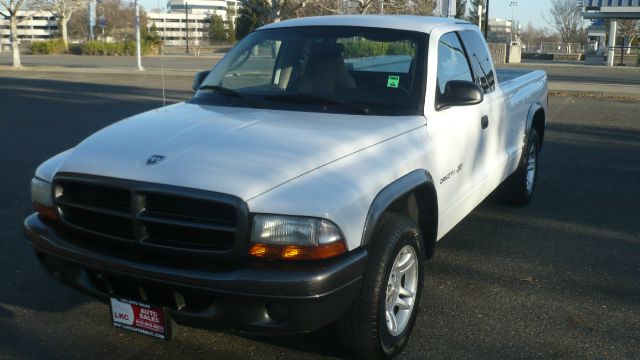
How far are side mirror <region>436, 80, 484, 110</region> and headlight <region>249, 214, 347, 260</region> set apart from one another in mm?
1686

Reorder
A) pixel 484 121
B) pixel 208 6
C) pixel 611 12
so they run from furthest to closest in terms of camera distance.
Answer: pixel 208 6 < pixel 611 12 < pixel 484 121

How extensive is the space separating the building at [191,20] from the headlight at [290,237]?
90593 millimetres

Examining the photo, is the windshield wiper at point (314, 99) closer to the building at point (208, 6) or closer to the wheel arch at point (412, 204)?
the wheel arch at point (412, 204)

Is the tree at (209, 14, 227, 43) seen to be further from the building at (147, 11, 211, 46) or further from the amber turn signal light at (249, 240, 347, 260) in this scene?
the amber turn signal light at (249, 240, 347, 260)

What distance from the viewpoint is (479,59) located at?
5523 millimetres

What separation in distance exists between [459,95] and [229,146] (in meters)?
1.66

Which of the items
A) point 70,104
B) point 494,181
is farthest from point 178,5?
point 494,181

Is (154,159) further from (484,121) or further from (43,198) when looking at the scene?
(484,121)

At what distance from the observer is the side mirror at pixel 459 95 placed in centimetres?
423

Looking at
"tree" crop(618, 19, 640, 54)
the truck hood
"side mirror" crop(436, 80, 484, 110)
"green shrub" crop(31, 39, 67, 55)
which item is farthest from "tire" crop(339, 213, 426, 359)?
"green shrub" crop(31, 39, 67, 55)

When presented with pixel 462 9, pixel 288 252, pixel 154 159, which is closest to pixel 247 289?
pixel 288 252

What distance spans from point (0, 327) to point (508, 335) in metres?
3.09

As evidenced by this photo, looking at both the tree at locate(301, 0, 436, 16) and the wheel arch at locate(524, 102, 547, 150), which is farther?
the tree at locate(301, 0, 436, 16)

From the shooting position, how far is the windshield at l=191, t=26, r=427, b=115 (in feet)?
13.9
